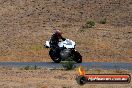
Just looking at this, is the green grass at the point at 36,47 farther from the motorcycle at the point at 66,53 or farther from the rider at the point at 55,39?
the motorcycle at the point at 66,53

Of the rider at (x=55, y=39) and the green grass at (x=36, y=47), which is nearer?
the rider at (x=55, y=39)

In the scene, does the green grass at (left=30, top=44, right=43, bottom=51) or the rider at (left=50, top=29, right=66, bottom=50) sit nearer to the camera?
the rider at (left=50, top=29, right=66, bottom=50)

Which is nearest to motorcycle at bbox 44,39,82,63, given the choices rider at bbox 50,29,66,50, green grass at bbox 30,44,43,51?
rider at bbox 50,29,66,50

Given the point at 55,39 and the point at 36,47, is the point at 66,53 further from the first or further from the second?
the point at 36,47

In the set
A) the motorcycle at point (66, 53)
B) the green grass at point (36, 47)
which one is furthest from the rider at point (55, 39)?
the green grass at point (36, 47)

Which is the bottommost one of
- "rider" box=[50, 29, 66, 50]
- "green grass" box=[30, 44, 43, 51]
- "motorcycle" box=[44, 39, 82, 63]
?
"green grass" box=[30, 44, 43, 51]

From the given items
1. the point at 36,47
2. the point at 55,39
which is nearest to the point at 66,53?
the point at 55,39

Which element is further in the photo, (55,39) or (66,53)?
(55,39)

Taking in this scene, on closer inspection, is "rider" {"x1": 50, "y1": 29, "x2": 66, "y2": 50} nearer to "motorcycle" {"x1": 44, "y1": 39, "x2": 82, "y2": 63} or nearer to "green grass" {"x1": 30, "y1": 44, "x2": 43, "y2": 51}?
"motorcycle" {"x1": 44, "y1": 39, "x2": 82, "y2": 63}

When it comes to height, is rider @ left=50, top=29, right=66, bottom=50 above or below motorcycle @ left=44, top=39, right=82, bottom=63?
above

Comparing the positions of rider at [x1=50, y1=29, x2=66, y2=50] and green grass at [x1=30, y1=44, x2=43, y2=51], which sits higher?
rider at [x1=50, y1=29, x2=66, y2=50]

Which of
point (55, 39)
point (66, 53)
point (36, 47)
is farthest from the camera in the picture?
point (36, 47)

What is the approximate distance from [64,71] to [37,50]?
14.9 meters

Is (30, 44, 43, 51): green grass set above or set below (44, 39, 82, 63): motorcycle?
below
